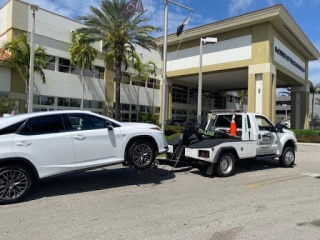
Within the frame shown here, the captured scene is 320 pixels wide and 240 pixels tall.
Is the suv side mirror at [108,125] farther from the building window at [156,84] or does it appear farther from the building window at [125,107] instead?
the building window at [156,84]

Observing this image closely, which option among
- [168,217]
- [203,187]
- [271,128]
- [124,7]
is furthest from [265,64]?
[168,217]

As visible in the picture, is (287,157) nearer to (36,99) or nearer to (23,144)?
(23,144)

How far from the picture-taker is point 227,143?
29.2ft

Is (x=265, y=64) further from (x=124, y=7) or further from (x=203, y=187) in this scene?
(x=203, y=187)

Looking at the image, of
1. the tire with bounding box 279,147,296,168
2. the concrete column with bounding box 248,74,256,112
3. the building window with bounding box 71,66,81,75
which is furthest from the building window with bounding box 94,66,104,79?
the tire with bounding box 279,147,296,168

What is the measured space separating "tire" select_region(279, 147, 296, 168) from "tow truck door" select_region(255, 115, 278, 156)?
573 mm

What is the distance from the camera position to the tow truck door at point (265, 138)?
988 centimetres

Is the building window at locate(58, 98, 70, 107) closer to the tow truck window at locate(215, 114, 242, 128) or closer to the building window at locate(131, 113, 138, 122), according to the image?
the building window at locate(131, 113, 138, 122)

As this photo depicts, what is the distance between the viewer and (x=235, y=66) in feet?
92.9

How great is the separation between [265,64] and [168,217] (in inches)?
932

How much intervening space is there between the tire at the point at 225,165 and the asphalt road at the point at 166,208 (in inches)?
10.6

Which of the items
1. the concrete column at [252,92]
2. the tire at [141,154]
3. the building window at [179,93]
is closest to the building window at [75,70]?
the building window at [179,93]

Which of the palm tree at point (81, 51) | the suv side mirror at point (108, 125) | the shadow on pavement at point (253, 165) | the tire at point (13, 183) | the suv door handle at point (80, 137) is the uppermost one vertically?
the palm tree at point (81, 51)

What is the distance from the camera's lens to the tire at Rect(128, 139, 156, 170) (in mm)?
7414
